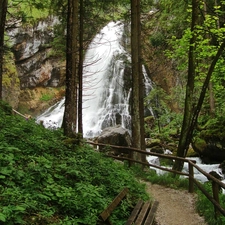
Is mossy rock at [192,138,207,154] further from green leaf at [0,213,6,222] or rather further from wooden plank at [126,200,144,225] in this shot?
green leaf at [0,213,6,222]

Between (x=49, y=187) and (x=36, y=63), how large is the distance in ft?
89.1

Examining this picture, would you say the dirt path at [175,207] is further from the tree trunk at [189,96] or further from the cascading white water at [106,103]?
the cascading white water at [106,103]

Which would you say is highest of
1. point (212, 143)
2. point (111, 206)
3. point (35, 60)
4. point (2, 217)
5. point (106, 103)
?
point (35, 60)

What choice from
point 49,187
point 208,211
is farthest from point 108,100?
point 49,187

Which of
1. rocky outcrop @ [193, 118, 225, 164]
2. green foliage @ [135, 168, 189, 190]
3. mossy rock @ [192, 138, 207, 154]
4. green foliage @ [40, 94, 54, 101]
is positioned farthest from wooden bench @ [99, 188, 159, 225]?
green foliage @ [40, 94, 54, 101]

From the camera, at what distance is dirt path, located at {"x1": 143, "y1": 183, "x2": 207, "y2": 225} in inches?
228

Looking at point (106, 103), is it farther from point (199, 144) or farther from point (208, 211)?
point (208, 211)

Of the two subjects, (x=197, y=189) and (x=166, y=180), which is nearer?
(x=197, y=189)

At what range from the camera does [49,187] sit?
379cm

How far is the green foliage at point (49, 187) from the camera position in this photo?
315 cm

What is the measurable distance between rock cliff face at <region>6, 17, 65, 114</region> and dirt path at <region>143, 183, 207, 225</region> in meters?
22.2

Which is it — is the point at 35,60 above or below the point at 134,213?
above

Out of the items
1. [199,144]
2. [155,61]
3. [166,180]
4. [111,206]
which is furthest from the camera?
[155,61]

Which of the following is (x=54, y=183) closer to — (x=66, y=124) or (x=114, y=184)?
(x=114, y=184)
